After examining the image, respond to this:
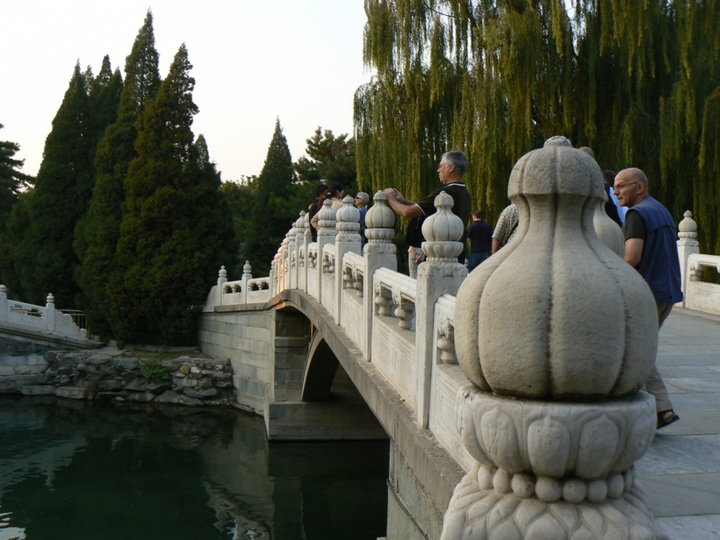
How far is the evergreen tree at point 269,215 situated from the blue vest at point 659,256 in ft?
60.4

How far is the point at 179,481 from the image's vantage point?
12.5 m

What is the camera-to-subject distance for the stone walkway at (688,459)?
261 cm

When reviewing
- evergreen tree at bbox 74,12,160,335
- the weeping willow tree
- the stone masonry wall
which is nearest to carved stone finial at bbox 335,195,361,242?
the weeping willow tree

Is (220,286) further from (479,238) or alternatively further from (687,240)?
(479,238)

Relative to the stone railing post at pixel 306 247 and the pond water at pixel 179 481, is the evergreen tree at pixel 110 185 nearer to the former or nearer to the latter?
the pond water at pixel 179 481

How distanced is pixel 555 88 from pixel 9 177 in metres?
32.1

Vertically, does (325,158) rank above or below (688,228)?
above

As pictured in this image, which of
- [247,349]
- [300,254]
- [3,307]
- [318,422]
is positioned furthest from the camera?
[3,307]

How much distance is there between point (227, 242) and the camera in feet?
66.2

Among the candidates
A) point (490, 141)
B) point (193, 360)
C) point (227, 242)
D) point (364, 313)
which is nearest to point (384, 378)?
point (364, 313)

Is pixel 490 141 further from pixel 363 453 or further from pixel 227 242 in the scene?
pixel 227 242

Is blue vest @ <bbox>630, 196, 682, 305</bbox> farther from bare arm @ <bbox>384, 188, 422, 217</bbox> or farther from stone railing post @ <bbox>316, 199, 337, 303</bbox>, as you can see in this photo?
stone railing post @ <bbox>316, 199, 337, 303</bbox>

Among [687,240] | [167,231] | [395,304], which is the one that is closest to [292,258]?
[687,240]

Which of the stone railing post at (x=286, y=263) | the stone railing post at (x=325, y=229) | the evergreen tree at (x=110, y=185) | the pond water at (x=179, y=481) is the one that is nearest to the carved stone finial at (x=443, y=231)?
the stone railing post at (x=325, y=229)
